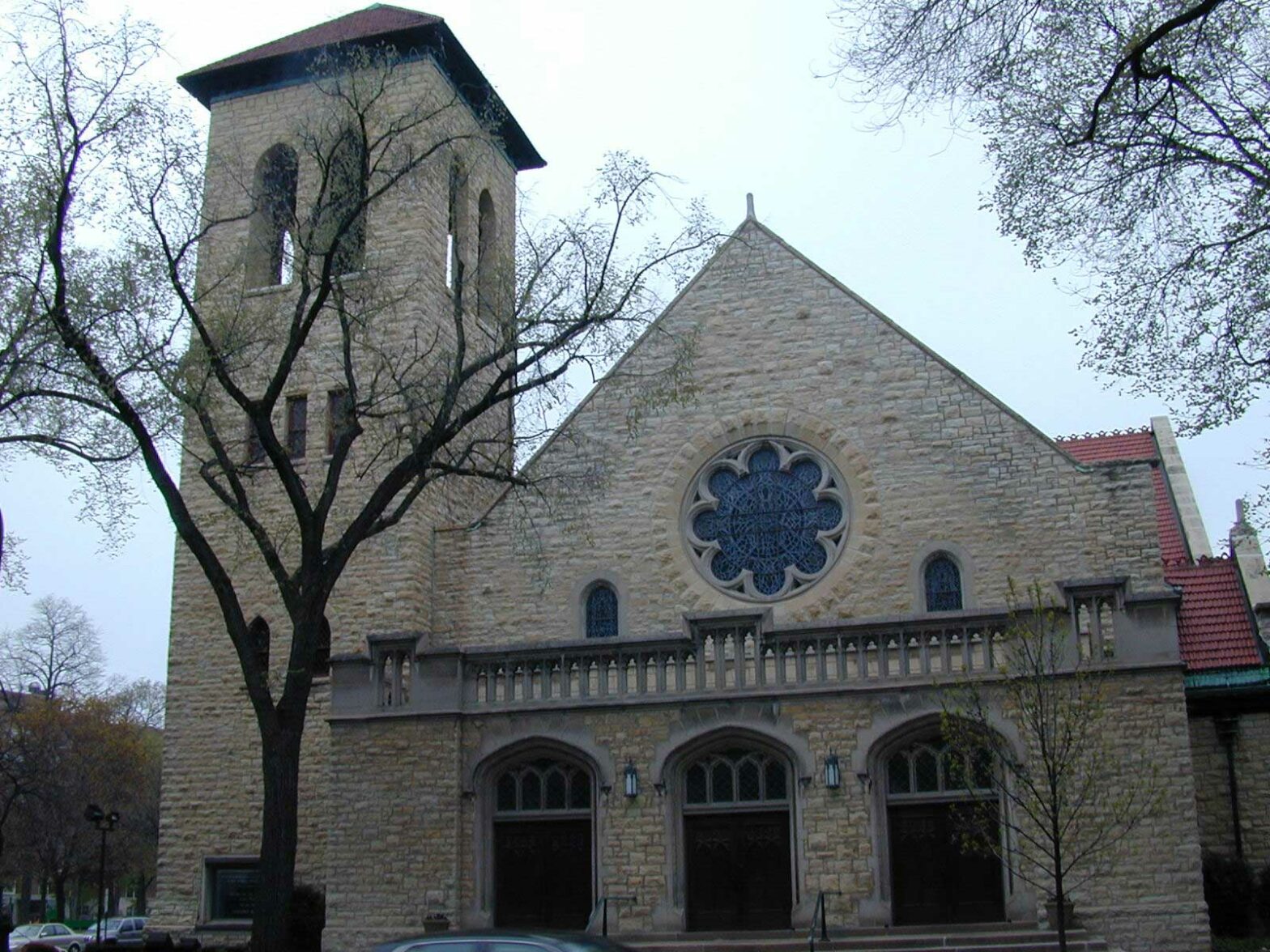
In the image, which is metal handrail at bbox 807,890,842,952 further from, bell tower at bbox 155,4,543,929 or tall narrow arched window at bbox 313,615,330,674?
tall narrow arched window at bbox 313,615,330,674

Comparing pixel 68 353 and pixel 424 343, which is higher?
pixel 424 343

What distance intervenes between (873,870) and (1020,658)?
372 cm

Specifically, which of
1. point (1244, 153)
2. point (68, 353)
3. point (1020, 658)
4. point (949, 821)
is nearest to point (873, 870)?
point (949, 821)

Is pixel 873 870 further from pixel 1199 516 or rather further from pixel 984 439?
pixel 1199 516

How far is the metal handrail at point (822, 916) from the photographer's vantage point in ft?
54.5

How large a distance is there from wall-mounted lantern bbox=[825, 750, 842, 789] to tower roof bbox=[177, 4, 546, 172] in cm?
1336

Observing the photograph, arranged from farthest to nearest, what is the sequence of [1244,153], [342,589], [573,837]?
[342,589], [573,837], [1244,153]

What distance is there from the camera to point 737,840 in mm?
18453

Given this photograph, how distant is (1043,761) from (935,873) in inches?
101

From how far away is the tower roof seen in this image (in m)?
25.8

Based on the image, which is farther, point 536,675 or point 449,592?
point 449,592

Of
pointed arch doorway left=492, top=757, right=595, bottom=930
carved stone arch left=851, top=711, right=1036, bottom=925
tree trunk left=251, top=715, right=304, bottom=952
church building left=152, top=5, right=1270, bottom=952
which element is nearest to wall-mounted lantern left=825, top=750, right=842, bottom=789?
church building left=152, top=5, right=1270, bottom=952

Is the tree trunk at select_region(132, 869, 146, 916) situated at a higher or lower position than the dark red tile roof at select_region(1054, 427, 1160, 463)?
lower

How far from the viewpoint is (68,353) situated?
54.0 ft
